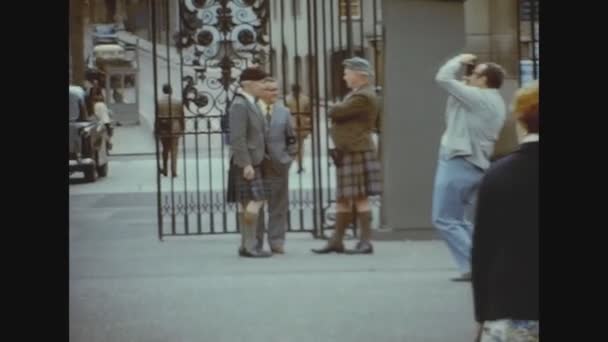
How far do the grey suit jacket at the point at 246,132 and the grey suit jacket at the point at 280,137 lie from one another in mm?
86

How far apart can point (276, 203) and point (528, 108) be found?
6.37m

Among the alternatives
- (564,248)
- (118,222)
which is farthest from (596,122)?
(118,222)

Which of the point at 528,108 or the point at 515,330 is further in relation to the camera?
the point at 528,108

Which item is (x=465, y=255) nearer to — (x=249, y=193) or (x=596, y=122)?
(x=249, y=193)

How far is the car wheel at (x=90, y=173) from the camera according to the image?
20.1m

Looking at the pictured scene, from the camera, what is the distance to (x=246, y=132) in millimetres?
11172

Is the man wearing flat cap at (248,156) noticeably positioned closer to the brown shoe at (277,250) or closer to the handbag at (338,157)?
the brown shoe at (277,250)

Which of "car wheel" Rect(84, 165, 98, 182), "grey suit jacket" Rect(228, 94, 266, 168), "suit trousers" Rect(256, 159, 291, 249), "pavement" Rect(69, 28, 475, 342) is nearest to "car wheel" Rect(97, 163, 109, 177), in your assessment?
"car wheel" Rect(84, 165, 98, 182)

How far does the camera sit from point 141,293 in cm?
957

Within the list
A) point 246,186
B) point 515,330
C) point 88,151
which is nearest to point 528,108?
point 515,330

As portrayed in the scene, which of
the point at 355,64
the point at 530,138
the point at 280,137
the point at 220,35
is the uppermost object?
the point at 220,35

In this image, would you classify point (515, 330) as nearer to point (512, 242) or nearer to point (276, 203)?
point (512, 242)

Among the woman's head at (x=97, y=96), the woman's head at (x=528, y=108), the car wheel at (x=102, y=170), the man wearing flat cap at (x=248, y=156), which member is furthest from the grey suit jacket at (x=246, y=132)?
the woman's head at (x=97, y=96)
